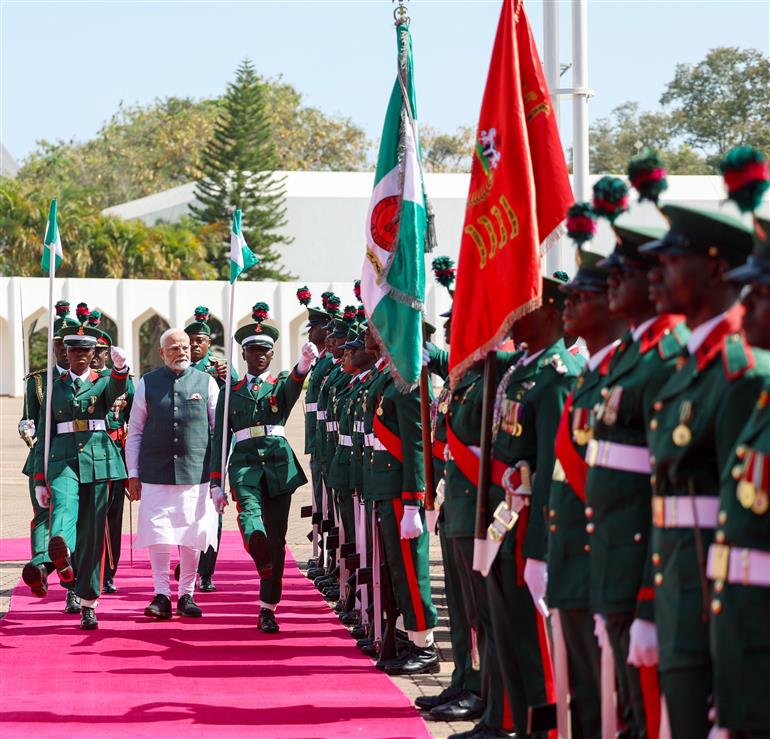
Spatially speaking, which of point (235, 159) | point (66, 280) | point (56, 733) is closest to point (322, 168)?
point (235, 159)

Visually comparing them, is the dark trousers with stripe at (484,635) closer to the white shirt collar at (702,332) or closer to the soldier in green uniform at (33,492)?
the white shirt collar at (702,332)

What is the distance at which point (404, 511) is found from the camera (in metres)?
8.20

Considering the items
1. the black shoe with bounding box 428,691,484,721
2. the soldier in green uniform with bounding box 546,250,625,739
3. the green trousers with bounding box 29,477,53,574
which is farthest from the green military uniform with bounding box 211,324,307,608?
the soldier in green uniform with bounding box 546,250,625,739

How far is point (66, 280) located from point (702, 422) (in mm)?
45869

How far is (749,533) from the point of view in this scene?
3799 millimetres

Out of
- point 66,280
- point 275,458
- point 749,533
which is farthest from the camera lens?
point 66,280

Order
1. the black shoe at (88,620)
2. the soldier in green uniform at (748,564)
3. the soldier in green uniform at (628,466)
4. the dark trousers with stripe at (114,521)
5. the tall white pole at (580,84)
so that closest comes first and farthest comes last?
the soldier in green uniform at (748,564) < the soldier in green uniform at (628,466) < the black shoe at (88,620) < the dark trousers with stripe at (114,521) < the tall white pole at (580,84)

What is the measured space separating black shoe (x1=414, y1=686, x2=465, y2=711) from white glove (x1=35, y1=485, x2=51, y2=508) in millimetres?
4134

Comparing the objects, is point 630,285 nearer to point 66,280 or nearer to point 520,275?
point 520,275

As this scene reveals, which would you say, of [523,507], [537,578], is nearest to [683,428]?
[537,578]

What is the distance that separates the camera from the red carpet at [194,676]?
693 cm

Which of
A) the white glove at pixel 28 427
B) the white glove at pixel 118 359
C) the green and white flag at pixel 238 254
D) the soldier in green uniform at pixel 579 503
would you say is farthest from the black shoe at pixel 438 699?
the white glove at pixel 28 427

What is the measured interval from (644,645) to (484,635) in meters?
2.30

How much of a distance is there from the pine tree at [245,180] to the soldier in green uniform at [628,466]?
55.7m
